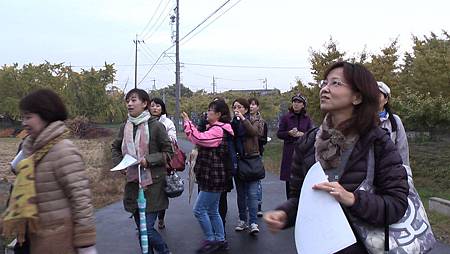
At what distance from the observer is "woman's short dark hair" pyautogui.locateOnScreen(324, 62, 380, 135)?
2.14m

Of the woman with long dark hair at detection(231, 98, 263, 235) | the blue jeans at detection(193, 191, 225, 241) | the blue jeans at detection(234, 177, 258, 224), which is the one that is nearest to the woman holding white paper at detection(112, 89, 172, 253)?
the blue jeans at detection(193, 191, 225, 241)

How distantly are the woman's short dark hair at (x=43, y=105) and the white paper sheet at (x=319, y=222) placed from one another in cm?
158

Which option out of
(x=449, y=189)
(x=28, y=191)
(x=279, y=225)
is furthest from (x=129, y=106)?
(x=449, y=189)

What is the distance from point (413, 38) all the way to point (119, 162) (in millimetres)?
13092

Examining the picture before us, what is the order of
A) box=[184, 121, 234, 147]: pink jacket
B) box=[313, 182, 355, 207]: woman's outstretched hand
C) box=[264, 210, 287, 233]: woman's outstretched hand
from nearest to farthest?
box=[313, 182, 355, 207]: woman's outstretched hand, box=[264, 210, 287, 233]: woman's outstretched hand, box=[184, 121, 234, 147]: pink jacket

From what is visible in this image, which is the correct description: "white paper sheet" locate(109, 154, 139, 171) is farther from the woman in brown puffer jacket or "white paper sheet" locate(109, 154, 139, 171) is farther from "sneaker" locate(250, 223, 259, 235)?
"sneaker" locate(250, 223, 259, 235)

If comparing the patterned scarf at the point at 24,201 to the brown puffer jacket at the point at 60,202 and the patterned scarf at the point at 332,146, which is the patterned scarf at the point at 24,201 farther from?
the patterned scarf at the point at 332,146

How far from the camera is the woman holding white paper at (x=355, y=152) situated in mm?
2008

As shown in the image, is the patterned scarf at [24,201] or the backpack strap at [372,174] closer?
the backpack strap at [372,174]

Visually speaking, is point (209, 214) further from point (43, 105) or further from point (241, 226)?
point (43, 105)

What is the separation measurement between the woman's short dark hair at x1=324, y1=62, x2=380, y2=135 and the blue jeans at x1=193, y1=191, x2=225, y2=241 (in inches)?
134

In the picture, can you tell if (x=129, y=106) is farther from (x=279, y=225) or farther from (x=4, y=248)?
(x=279, y=225)

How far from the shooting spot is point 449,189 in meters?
9.61

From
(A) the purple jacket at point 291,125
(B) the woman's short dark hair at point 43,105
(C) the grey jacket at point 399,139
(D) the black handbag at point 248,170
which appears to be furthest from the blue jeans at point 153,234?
(A) the purple jacket at point 291,125
